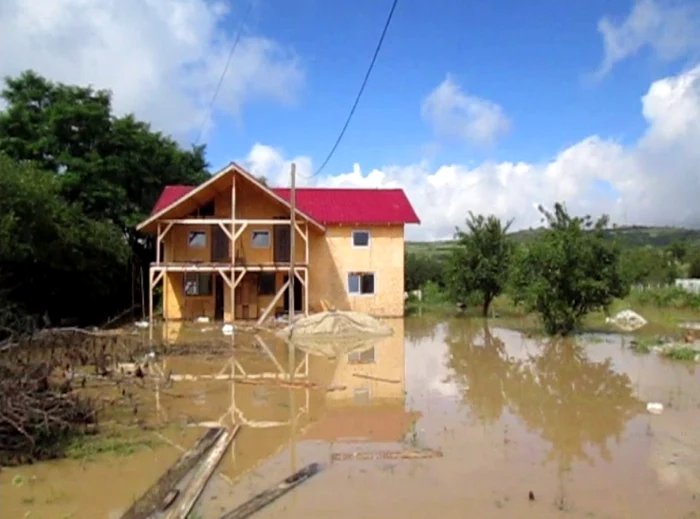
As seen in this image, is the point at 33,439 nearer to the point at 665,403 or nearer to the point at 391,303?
the point at 665,403

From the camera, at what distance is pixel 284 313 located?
A: 28391mm

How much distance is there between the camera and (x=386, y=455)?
820cm

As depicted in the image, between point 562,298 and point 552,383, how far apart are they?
24.3 feet

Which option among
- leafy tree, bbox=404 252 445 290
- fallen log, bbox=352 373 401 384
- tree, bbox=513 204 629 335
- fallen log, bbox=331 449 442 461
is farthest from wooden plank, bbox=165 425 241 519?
leafy tree, bbox=404 252 445 290

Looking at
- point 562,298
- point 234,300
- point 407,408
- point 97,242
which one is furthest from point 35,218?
point 562,298

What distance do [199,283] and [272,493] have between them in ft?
74.9

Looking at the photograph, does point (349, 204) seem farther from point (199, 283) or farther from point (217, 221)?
point (199, 283)

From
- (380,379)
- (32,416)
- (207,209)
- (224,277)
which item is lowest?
(380,379)

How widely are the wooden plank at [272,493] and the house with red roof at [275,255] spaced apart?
20.2 meters

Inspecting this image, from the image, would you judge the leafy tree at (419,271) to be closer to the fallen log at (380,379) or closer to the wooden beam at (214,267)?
the wooden beam at (214,267)

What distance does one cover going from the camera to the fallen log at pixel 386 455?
8.09 meters

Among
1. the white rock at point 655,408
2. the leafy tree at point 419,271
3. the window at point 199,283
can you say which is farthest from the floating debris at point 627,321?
the leafy tree at point 419,271

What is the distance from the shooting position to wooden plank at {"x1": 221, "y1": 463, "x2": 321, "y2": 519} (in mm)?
6211

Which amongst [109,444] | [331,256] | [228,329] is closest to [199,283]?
[331,256]
